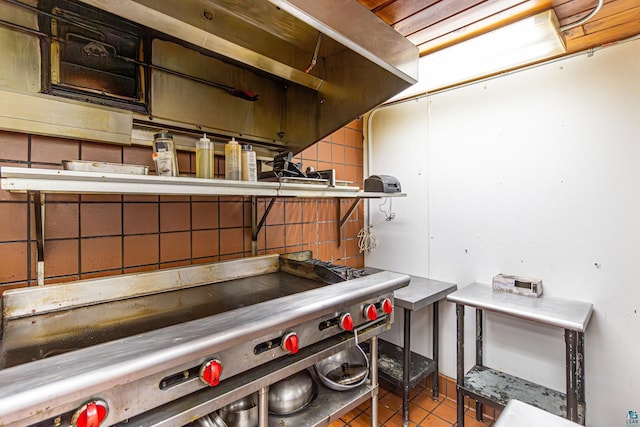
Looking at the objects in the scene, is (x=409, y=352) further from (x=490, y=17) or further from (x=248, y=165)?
(x=490, y=17)

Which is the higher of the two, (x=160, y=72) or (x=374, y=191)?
(x=160, y=72)

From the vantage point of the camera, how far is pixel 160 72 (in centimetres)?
129

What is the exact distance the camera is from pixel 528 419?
76 cm

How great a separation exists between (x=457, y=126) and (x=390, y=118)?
1.80 feet

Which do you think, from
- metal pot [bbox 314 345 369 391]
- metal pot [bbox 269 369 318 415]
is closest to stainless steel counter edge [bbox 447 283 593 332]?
metal pot [bbox 314 345 369 391]

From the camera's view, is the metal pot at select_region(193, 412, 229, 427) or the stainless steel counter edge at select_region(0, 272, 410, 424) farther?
the metal pot at select_region(193, 412, 229, 427)

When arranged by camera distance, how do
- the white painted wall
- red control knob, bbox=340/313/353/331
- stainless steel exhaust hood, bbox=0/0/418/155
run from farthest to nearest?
the white painted wall < red control knob, bbox=340/313/353/331 < stainless steel exhaust hood, bbox=0/0/418/155

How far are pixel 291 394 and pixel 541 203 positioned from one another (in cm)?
170

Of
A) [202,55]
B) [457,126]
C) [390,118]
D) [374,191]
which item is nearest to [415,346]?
[374,191]

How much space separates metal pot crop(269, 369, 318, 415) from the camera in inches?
42.9

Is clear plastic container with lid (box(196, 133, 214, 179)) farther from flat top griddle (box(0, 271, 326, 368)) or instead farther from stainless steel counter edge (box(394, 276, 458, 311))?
stainless steel counter edge (box(394, 276, 458, 311))

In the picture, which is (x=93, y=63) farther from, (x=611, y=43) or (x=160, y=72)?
(x=611, y=43)

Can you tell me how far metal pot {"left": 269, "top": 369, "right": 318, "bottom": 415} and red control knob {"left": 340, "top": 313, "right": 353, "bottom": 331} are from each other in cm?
29

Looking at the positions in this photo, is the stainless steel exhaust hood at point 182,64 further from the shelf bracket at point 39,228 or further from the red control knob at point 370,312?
the red control knob at point 370,312
